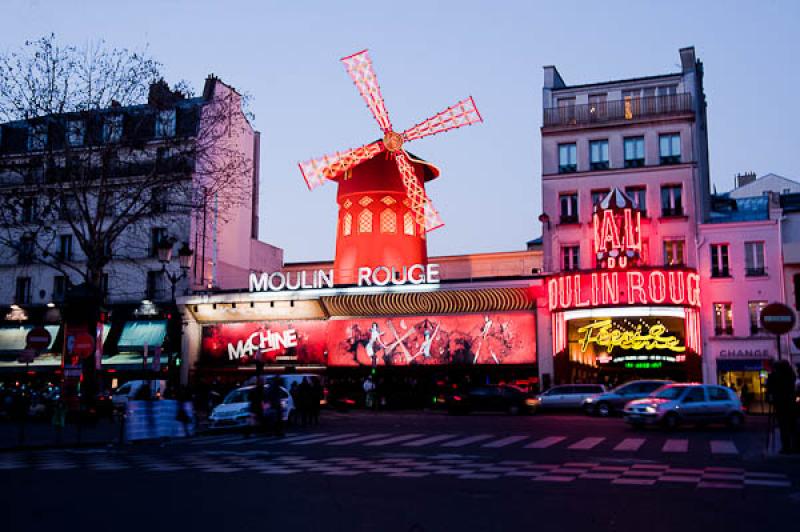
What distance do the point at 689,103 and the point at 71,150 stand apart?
21.9m

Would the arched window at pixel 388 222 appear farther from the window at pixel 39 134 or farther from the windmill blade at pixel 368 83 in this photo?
the window at pixel 39 134

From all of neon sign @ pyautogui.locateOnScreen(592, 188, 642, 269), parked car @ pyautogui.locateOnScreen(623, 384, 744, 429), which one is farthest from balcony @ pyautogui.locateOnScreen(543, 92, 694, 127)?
parked car @ pyautogui.locateOnScreen(623, 384, 744, 429)

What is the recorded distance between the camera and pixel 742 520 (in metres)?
7.00

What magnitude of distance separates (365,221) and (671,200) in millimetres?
12460

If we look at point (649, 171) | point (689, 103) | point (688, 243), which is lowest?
point (688, 243)

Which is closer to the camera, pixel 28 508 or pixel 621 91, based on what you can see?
pixel 28 508

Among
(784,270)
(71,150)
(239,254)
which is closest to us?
(71,150)

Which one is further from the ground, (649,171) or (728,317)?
(649,171)

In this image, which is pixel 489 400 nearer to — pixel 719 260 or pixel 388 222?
pixel 719 260

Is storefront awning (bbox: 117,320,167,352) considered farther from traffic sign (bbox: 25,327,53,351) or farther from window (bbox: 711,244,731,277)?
window (bbox: 711,244,731,277)

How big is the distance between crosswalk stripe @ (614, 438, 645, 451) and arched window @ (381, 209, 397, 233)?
20676 mm

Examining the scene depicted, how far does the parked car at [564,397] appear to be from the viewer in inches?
1048

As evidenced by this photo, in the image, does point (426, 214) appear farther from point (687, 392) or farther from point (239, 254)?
point (687, 392)

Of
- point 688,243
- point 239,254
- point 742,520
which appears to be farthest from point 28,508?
point 239,254
